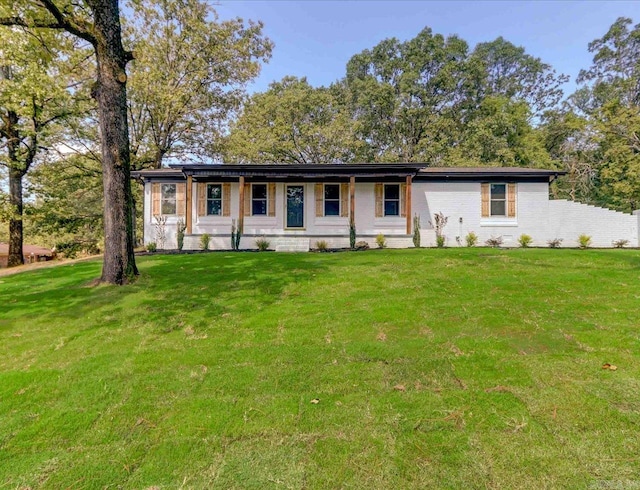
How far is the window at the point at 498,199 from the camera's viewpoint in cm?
1430

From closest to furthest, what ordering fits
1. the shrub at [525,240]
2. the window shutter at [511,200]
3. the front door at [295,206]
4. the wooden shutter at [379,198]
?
the shrub at [525,240] < the window shutter at [511,200] < the wooden shutter at [379,198] < the front door at [295,206]

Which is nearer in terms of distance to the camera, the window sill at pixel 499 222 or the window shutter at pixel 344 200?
the window sill at pixel 499 222

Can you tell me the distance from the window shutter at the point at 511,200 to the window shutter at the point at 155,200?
50.5 ft

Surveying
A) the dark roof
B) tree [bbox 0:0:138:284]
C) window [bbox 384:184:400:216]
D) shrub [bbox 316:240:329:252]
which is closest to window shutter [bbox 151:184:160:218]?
the dark roof

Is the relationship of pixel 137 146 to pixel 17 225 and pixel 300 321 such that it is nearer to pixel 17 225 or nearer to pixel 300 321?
pixel 17 225

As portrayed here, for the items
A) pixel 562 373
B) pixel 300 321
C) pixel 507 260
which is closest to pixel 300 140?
pixel 507 260

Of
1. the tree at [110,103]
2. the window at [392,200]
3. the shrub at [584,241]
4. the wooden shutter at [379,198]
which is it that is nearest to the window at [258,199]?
the wooden shutter at [379,198]

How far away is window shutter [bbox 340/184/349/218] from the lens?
582 inches

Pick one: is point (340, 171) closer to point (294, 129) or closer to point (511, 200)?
point (511, 200)

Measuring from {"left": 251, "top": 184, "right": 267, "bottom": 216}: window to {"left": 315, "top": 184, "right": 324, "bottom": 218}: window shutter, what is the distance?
2.36m

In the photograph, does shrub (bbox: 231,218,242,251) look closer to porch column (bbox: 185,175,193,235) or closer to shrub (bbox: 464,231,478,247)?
porch column (bbox: 185,175,193,235)

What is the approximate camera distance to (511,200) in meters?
14.2

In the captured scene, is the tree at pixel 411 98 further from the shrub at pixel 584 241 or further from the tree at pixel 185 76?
the shrub at pixel 584 241

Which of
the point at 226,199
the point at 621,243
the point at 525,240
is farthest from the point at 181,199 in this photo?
the point at 621,243
